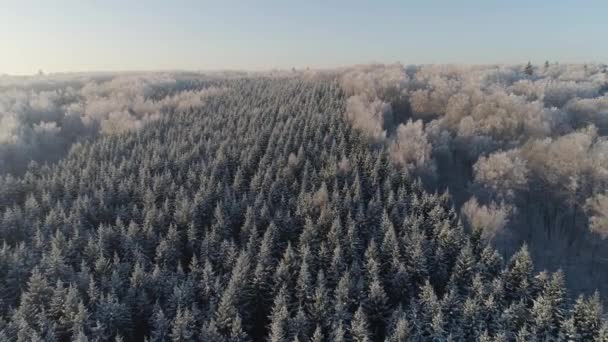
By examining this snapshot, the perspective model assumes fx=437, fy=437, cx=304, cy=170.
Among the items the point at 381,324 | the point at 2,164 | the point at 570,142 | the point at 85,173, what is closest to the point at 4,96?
the point at 2,164

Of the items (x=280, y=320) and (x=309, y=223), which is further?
(x=309, y=223)

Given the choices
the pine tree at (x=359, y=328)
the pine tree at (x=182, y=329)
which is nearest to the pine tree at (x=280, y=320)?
the pine tree at (x=359, y=328)

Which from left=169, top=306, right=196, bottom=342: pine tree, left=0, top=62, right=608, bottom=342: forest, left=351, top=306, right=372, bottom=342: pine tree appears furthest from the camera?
left=0, top=62, right=608, bottom=342: forest

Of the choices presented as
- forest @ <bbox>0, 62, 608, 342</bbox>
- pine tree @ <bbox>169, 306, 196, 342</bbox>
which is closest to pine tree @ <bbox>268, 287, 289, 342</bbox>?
forest @ <bbox>0, 62, 608, 342</bbox>

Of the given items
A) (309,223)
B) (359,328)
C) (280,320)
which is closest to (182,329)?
(280,320)

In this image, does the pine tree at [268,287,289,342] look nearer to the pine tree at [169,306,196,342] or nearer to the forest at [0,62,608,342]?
the forest at [0,62,608,342]

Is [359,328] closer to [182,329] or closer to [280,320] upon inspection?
[280,320]

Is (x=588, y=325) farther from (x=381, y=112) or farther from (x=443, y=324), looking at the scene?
(x=381, y=112)

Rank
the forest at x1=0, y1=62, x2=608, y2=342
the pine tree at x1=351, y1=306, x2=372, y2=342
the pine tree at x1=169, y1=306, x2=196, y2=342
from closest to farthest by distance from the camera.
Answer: the pine tree at x1=169, y1=306, x2=196, y2=342
the pine tree at x1=351, y1=306, x2=372, y2=342
the forest at x1=0, y1=62, x2=608, y2=342
